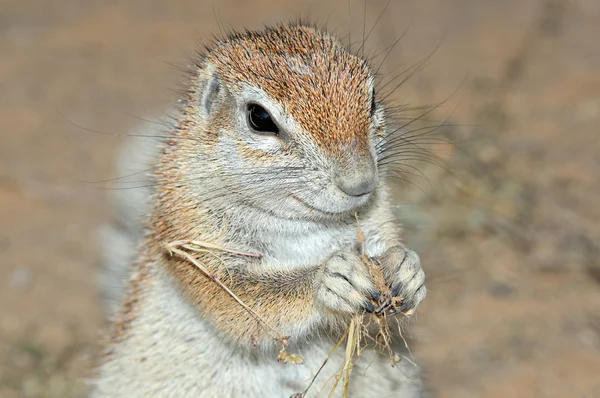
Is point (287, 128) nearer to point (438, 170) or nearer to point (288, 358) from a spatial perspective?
point (288, 358)

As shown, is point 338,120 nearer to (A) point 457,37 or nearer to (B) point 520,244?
(B) point 520,244

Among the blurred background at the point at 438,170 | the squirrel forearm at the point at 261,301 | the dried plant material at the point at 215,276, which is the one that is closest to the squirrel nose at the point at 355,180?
the squirrel forearm at the point at 261,301

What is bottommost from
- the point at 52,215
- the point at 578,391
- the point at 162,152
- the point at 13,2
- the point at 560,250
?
the point at 578,391

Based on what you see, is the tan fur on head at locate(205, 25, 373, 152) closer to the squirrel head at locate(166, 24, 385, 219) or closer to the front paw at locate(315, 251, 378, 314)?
the squirrel head at locate(166, 24, 385, 219)

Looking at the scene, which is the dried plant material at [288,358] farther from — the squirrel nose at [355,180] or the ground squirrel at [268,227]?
the squirrel nose at [355,180]

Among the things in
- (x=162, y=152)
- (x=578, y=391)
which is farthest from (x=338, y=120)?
(x=578, y=391)

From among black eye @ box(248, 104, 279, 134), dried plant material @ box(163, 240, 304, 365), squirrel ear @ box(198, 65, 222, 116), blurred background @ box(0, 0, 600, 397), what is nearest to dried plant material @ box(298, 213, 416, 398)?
dried plant material @ box(163, 240, 304, 365)
